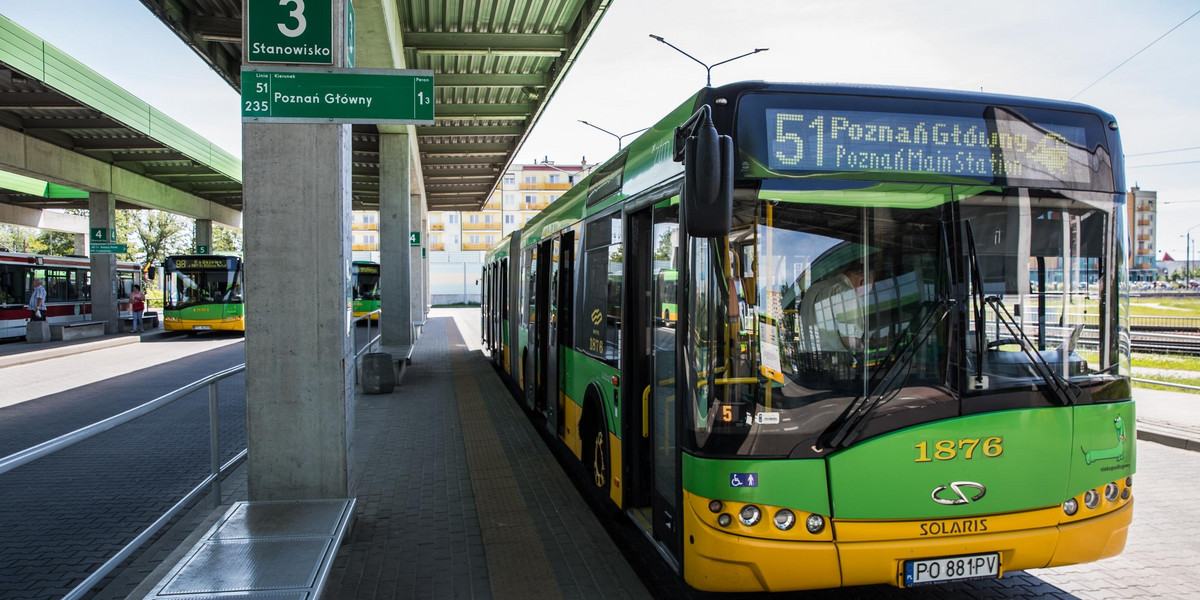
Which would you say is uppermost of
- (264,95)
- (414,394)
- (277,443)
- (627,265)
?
(264,95)

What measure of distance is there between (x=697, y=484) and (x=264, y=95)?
380 cm

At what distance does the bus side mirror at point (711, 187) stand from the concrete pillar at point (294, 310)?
112 inches

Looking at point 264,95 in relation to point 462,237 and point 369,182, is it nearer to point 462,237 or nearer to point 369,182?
point 369,182

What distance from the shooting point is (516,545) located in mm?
5594

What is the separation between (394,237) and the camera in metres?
17.8

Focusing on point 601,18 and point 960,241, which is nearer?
point 960,241

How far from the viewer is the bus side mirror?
361cm

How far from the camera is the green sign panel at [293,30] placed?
5246mm

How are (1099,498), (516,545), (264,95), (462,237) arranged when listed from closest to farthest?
(1099,498) → (264,95) → (516,545) → (462,237)

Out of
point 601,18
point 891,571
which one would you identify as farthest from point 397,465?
point 601,18

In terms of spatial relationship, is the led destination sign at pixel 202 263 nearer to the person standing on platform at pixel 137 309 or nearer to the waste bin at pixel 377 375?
the person standing on platform at pixel 137 309

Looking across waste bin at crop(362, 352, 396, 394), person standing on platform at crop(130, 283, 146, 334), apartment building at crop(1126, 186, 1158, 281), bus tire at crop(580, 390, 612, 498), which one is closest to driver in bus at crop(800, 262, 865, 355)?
apartment building at crop(1126, 186, 1158, 281)

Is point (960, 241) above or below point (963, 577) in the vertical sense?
above

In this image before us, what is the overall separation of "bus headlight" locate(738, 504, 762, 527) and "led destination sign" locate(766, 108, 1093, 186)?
5.57 feet
